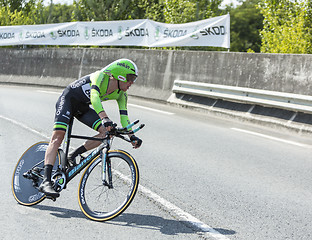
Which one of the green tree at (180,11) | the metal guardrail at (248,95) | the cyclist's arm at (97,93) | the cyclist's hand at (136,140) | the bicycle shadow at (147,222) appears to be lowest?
the bicycle shadow at (147,222)

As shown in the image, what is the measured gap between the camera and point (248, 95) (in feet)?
38.8

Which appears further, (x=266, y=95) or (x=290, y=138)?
(x=266, y=95)

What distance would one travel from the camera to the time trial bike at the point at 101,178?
193 inches

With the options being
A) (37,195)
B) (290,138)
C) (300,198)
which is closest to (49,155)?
(37,195)

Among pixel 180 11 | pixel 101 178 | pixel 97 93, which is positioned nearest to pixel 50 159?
pixel 101 178

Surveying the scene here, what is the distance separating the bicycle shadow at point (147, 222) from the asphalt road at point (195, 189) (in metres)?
0.01

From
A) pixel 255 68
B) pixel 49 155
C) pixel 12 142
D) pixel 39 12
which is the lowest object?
pixel 12 142

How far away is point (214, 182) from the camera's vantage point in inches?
265

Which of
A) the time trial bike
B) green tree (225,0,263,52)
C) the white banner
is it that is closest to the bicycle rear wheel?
the time trial bike

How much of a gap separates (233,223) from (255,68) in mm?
7602

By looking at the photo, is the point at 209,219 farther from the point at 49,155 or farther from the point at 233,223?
the point at 49,155

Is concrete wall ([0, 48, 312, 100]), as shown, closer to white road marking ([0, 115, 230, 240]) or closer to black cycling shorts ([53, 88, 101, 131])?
white road marking ([0, 115, 230, 240])

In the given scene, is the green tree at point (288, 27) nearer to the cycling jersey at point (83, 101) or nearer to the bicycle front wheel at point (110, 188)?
the cycling jersey at point (83, 101)

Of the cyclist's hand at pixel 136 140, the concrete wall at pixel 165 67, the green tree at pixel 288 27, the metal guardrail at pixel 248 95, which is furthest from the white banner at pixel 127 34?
the cyclist's hand at pixel 136 140
